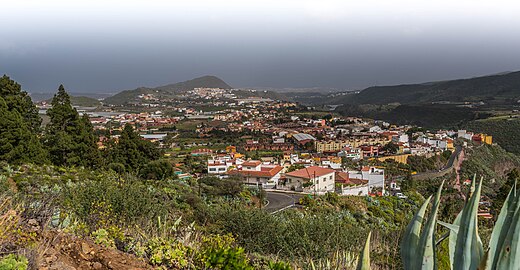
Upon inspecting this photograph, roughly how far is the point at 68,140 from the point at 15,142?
8.00 ft

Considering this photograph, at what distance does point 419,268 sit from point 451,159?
43678 millimetres

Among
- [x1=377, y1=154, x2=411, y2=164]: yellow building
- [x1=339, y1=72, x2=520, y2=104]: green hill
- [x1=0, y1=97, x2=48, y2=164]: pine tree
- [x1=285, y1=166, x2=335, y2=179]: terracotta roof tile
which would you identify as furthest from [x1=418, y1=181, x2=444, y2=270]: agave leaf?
[x1=339, y1=72, x2=520, y2=104]: green hill

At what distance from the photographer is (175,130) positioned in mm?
60438

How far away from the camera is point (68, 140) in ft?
44.1

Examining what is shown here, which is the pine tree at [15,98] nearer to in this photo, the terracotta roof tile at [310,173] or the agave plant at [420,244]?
the agave plant at [420,244]

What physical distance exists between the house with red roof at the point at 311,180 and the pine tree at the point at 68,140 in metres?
12.3

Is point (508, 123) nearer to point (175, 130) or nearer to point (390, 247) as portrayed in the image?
point (175, 130)

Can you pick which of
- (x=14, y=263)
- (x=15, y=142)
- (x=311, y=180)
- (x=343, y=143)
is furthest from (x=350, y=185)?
(x=343, y=143)

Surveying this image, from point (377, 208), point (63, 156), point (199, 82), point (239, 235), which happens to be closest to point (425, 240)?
point (239, 235)

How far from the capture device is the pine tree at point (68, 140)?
13359mm

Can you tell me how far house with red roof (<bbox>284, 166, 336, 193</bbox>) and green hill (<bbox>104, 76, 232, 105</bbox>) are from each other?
3663 inches

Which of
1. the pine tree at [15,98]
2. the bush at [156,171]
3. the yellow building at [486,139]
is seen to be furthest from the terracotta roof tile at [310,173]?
the yellow building at [486,139]

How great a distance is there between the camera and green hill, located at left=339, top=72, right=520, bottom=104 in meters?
93.2

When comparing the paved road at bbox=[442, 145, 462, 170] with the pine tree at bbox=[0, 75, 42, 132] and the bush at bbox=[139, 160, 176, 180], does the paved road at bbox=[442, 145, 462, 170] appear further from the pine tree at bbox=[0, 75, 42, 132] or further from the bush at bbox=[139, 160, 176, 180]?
the pine tree at bbox=[0, 75, 42, 132]
